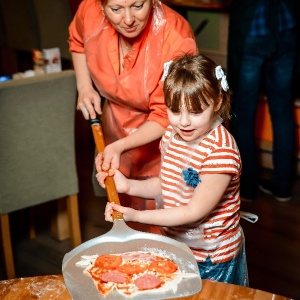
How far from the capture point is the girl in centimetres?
173

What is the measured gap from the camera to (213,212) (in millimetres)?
1841

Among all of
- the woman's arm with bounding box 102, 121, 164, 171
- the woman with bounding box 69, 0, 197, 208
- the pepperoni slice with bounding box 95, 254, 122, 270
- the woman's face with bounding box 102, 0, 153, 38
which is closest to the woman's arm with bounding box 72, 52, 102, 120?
the woman with bounding box 69, 0, 197, 208

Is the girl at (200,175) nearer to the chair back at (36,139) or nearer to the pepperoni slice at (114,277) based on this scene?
the pepperoni slice at (114,277)

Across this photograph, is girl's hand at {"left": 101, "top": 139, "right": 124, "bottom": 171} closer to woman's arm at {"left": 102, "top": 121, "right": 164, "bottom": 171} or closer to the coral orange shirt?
woman's arm at {"left": 102, "top": 121, "right": 164, "bottom": 171}

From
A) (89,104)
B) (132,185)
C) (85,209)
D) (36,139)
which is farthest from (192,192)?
(85,209)

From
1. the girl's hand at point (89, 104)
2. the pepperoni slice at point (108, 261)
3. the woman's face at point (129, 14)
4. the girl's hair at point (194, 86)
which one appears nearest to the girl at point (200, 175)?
the girl's hair at point (194, 86)

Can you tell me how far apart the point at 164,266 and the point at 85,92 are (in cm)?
84

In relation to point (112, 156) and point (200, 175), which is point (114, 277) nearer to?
point (200, 175)

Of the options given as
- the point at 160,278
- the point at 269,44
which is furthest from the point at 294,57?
the point at 160,278

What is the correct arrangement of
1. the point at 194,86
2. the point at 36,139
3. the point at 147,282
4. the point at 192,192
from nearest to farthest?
the point at 147,282
the point at 194,86
the point at 192,192
the point at 36,139

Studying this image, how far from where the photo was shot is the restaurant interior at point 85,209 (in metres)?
3.02

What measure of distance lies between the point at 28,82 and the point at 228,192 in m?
1.27

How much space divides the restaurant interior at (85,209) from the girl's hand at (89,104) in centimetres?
50

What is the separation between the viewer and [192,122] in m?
1.72
